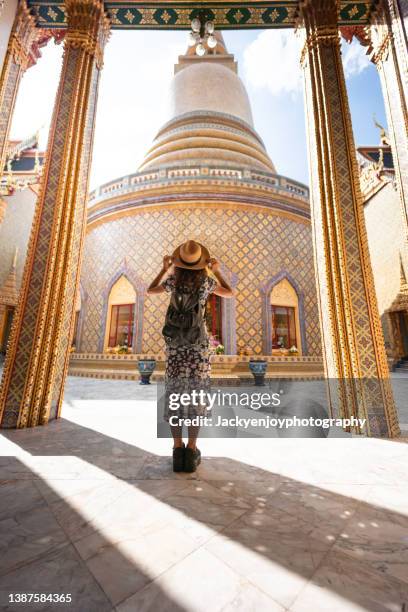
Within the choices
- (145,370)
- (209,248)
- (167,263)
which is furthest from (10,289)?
(167,263)

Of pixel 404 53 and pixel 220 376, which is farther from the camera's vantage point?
pixel 220 376

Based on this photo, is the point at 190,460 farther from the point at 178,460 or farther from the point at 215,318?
the point at 215,318

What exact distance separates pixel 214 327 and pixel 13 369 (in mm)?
6403

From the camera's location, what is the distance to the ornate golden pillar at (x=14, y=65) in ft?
13.3

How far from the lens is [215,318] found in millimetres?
9312

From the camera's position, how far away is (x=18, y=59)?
4328 mm

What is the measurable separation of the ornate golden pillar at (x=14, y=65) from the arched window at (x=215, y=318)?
6324mm

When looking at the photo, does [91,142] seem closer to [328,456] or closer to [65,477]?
[65,477]

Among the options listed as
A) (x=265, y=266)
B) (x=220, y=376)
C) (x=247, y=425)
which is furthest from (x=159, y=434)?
(x=265, y=266)

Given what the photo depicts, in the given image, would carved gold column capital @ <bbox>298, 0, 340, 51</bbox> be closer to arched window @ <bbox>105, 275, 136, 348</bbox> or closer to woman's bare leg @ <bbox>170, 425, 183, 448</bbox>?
woman's bare leg @ <bbox>170, 425, 183, 448</bbox>

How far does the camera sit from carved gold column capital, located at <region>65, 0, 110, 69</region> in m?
4.36

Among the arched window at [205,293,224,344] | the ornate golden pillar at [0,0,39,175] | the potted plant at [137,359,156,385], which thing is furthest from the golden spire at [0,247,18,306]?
the ornate golden pillar at [0,0,39,175]

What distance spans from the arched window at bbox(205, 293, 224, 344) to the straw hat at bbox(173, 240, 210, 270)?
6850mm

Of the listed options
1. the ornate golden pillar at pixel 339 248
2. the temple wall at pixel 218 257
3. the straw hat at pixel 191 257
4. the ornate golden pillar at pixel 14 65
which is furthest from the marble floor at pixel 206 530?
the temple wall at pixel 218 257
